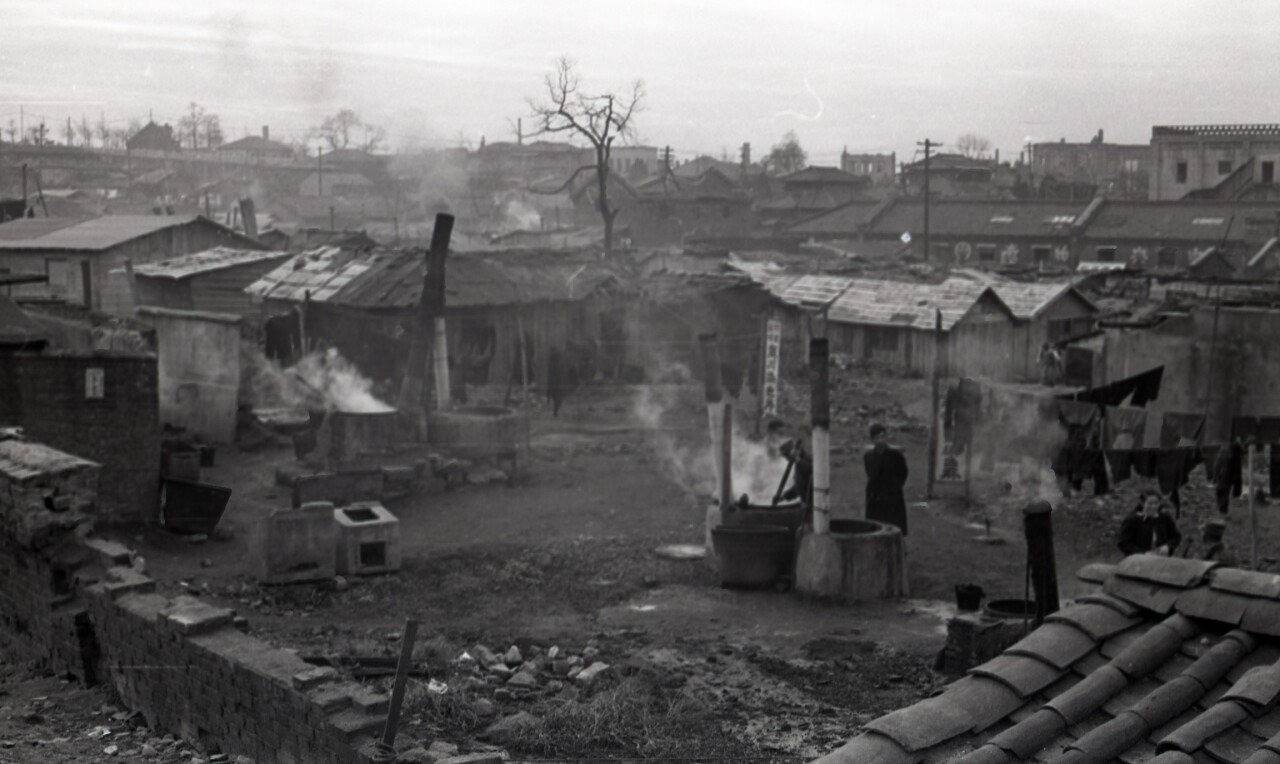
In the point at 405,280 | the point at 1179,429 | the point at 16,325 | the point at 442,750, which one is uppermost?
the point at 405,280

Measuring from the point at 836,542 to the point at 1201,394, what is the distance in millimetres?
8465

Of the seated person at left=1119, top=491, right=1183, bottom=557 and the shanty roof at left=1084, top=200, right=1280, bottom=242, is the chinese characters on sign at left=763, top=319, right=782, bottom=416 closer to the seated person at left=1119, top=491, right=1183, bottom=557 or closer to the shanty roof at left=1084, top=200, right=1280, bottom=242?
the seated person at left=1119, top=491, right=1183, bottom=557

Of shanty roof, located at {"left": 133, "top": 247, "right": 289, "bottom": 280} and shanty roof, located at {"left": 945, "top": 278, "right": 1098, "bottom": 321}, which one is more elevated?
A: shanty roof, located at {"left": 133, "top": 247, "right": 289, "bottom": 280}

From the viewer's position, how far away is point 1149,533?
46.6 feet

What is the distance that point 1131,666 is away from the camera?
5.27 meters

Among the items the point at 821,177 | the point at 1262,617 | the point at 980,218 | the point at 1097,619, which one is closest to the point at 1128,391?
the point at 1097,619

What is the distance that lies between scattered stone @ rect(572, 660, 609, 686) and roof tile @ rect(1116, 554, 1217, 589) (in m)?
6.31

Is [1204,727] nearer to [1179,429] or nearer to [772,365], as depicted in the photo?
[1179,429]

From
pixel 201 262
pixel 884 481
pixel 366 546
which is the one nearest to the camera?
pixel 366 546

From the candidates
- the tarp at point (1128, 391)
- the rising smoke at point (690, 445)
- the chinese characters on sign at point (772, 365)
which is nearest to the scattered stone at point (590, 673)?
the rising smoke at point (690, 445)

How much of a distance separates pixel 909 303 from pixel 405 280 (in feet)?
42.5

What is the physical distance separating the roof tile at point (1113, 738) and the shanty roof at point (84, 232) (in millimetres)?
32156

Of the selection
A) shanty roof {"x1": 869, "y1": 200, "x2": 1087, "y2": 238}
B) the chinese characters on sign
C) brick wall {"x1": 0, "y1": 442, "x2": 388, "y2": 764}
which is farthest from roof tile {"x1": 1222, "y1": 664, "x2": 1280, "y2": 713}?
shanty roof {"x1": 869, "y1": 200, "x2": 1087, "y2": 238}

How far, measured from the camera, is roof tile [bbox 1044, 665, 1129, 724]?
199 inches
